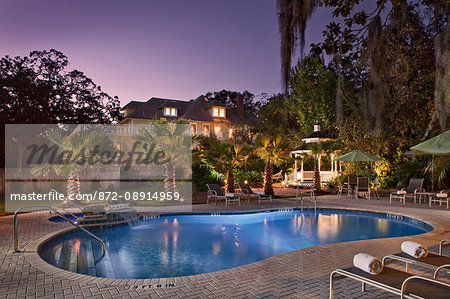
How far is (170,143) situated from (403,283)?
39.6ft

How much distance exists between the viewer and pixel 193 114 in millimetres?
32719

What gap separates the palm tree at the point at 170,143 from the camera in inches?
555

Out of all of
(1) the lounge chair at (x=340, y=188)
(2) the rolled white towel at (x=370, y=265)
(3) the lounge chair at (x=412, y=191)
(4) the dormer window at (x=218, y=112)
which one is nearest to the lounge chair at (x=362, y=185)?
(1) the lounge chair at (x=340, y=188)

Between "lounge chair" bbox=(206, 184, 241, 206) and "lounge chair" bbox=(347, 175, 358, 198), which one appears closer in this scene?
"lounge chair" bbox=(206, 184, 241, 206)

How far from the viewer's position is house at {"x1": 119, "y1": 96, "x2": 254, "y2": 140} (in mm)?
31277

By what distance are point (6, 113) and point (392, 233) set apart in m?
22.9

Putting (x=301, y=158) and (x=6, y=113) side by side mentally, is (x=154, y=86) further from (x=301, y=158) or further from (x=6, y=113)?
(x=301, y=158)

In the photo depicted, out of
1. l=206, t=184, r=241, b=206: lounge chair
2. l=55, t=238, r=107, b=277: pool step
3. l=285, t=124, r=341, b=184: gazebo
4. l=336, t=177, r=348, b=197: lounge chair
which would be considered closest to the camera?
l=55, t=238, r=107, b=277: pool step

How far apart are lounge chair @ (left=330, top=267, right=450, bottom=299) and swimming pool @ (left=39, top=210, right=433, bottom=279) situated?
3832mm

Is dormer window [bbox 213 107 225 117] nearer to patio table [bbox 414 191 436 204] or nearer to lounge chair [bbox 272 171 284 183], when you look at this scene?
lounge chair [bbox 272 171 284 183]

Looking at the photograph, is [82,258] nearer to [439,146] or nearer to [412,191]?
[439,146]

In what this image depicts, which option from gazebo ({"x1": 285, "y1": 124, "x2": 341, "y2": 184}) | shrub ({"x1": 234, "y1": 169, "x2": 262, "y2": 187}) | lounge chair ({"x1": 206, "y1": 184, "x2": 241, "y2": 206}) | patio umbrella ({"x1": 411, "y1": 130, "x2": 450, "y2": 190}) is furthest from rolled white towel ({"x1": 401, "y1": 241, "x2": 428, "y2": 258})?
shrub ({"x1": 234, "y1": 169, "x2": 262, "y2": 187})

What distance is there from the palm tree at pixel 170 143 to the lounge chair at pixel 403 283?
36.6 ft

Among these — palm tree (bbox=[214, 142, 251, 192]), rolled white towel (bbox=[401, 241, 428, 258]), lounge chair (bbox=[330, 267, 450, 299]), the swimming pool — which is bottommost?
the swimming pool
